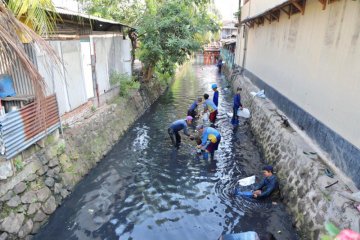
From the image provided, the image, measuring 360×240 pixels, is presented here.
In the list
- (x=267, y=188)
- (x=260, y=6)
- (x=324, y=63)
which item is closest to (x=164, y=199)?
(x=267, y=188)

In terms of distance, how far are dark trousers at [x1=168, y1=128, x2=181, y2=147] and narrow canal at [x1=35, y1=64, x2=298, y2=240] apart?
1.07 ft

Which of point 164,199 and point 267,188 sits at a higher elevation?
point 267,188

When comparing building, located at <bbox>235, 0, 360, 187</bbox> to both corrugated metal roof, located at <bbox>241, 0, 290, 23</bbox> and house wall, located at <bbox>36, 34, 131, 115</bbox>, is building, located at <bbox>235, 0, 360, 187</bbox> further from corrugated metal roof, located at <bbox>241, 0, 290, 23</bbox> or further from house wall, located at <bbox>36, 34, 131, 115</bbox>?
house wall, located at <bbox>36, 34, 131, 115</bbox>

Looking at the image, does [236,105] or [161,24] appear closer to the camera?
[236,105]

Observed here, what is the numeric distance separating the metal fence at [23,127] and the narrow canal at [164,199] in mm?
1973

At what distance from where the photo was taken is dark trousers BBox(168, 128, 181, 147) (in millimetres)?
11067

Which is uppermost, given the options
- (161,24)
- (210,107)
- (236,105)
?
(161,24)

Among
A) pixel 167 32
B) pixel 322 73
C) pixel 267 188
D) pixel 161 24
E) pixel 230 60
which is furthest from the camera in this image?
pixel 230 60

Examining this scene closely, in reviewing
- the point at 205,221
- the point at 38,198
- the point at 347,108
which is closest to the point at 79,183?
the point at 38,198

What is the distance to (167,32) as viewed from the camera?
55.0 ft

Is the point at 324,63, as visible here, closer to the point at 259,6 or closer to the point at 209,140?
the point at 209,140

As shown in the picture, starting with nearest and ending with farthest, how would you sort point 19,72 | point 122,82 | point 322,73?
point 19,72
point 322,73
point 122,82

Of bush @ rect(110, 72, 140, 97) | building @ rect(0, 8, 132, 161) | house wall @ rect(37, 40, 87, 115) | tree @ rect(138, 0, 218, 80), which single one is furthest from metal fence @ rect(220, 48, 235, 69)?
house wall @ rect(37, 40, 87, 115)

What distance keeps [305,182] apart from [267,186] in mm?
1103
